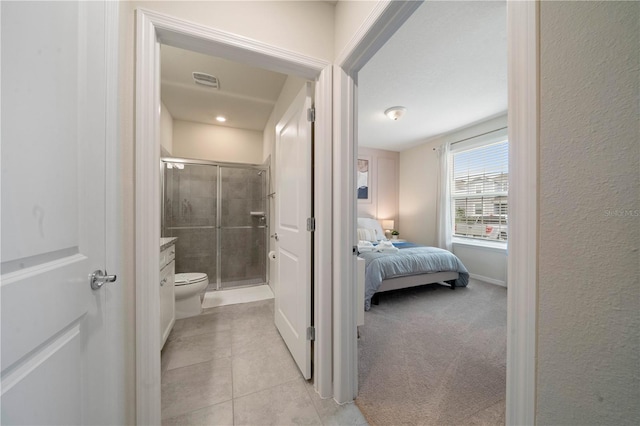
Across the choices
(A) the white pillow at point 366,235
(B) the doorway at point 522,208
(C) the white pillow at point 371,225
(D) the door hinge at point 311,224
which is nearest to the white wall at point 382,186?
(C) the white pillow at point 371,225

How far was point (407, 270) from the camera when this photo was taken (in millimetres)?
2740

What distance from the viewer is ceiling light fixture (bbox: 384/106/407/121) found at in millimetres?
3018

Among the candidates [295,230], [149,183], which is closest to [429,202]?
[295,230]

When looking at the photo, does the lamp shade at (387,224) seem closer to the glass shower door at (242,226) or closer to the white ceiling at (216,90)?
the glass shower door at (242,226)

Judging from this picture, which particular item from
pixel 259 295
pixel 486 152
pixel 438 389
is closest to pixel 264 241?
pixel 259 295

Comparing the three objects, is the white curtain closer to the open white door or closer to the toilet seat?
the open white door

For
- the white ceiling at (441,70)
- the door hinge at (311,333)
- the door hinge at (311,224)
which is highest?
the white ceiling at (441,70)

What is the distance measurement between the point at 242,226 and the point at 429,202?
11.9 ft

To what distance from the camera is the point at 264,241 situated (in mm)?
3508

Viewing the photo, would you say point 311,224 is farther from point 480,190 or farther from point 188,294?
point 480,190

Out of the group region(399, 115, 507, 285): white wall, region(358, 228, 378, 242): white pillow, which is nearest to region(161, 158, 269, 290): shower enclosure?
region(358, 228, 378, 242): white pillow

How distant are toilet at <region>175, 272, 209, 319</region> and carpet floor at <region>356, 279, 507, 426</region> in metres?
1.68

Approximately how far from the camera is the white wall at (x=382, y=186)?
4836 mm

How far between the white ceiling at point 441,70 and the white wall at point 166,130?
2529 millimetres
